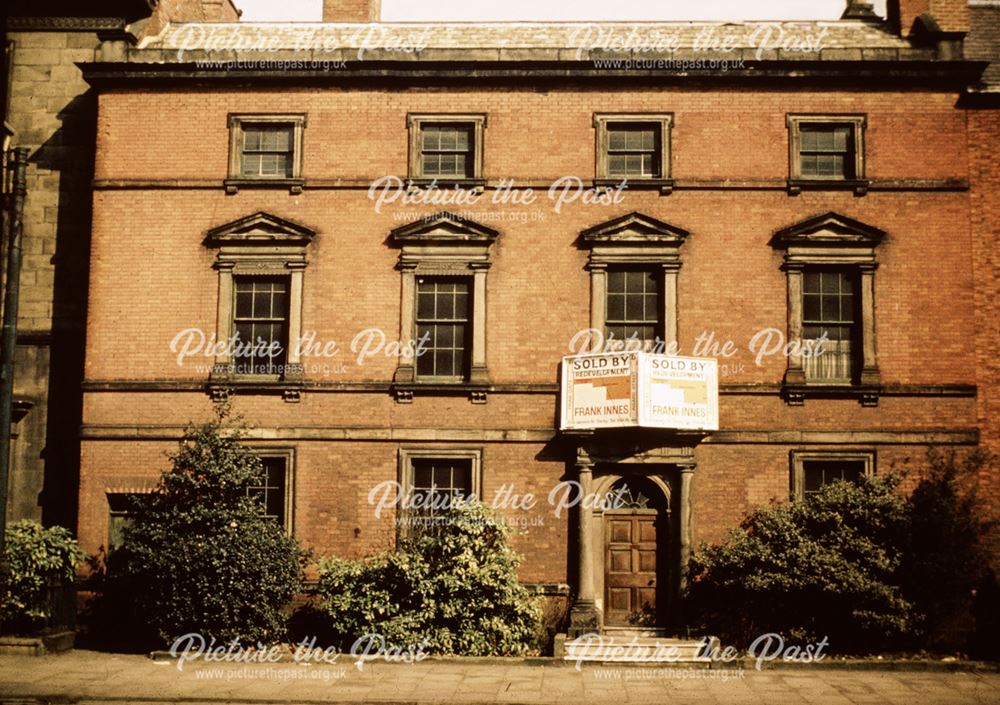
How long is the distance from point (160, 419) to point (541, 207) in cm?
799

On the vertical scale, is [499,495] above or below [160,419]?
below

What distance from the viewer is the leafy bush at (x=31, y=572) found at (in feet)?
53.5

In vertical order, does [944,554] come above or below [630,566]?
above

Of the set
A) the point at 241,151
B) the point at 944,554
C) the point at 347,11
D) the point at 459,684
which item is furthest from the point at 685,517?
the point at 347,11

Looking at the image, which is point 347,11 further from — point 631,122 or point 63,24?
point 631,122

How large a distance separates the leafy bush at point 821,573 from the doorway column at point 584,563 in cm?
184

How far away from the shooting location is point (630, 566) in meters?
17.9

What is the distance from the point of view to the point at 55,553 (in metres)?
16.9

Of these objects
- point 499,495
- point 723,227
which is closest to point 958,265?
point 723,227

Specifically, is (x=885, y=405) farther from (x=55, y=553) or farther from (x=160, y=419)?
(x=55, y=553)

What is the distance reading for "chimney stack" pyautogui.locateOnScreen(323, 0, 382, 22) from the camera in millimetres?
22359

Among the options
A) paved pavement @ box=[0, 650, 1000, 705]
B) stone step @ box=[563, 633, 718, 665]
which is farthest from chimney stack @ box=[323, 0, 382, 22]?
stone step @ box=[563, 633, 718, 665]

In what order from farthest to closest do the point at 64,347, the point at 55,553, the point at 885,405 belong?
the point at 64,347, the point at 885,405, the point at 55,553

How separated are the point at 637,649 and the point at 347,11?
14.9 meters
